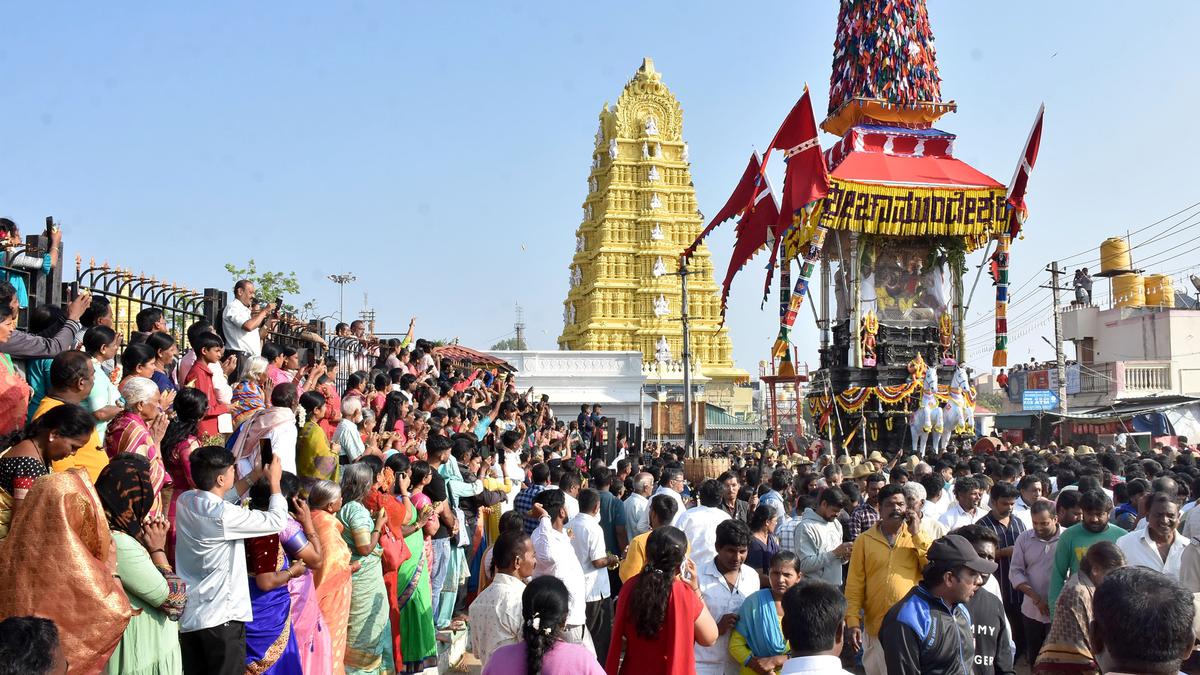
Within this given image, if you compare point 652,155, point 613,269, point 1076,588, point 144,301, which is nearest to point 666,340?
point 613,269

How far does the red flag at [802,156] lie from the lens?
27.4 m

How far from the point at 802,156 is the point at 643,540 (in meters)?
22.1

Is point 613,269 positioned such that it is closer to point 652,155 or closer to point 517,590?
point 652,155

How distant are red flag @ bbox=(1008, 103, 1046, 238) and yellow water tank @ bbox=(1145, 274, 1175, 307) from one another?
20662mm

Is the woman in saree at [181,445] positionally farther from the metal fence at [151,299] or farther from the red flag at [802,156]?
the red flag at [802,156]

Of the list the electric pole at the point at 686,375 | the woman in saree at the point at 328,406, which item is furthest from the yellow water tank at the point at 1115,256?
the woman in saree at the point at 328,406

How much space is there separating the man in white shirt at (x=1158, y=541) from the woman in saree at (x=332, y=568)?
440 cm

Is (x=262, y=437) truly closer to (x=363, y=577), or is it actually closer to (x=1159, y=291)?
(x=363, y=577)

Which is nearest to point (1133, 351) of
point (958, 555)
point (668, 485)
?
point (668, 485)

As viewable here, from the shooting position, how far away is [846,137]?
99.6 ft

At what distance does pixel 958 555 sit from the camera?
4.97 m

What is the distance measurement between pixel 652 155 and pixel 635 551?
53.3 m

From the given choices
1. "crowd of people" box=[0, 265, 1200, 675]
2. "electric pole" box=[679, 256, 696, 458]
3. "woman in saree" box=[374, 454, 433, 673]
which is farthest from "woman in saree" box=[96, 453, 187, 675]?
"electric pole" box=[679, 256, 696, 458]

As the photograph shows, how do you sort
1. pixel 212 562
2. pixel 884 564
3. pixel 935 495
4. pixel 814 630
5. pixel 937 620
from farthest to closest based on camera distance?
pixel 935 495, pixel 884 564, pixel 212 562, pixel 937 620, pixel 814 630
